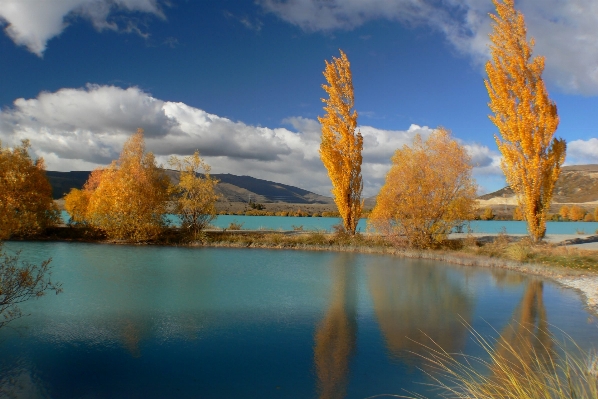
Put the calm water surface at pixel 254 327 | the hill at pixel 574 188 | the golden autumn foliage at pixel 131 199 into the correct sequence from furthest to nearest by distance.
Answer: the hill at pixel 574 188, the golden autumn foliage at pixel 131 199, the calm water surface at pixel 254 327

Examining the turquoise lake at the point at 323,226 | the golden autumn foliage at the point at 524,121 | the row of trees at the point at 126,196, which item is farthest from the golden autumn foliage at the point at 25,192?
the golden autumn foliage at the point at 524,121

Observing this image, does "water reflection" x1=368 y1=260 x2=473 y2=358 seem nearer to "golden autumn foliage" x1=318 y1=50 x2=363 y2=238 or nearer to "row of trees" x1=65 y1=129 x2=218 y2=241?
"golden autumn foliage" x1=318 y1=50 x2=363 y2=238

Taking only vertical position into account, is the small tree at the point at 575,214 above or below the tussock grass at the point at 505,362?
above

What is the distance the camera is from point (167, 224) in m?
25.2

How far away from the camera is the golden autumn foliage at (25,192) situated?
22.6 meters

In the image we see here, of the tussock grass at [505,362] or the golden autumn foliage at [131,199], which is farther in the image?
the golden autumn foliage at [131,199]

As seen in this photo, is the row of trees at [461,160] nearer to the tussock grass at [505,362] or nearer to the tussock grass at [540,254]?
the tussock grass at [540,254]

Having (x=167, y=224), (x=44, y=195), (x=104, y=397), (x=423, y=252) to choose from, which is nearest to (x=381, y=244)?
(x=423, y=252)

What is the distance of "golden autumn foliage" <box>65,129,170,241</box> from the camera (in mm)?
23438

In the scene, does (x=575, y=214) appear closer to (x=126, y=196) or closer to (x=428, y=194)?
(x=428, y=194)

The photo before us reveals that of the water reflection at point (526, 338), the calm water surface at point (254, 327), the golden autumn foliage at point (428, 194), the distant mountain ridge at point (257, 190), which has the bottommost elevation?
the calm water surface at point (254, 327)

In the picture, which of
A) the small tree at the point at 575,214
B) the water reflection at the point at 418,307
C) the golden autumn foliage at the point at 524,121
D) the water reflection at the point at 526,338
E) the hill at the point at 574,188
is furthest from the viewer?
the hill at the point at 574,188

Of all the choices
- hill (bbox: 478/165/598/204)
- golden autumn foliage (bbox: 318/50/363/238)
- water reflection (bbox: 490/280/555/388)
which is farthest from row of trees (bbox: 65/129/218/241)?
hill (bbox: 478/165/598/204)

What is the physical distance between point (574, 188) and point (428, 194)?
88.3 meters
